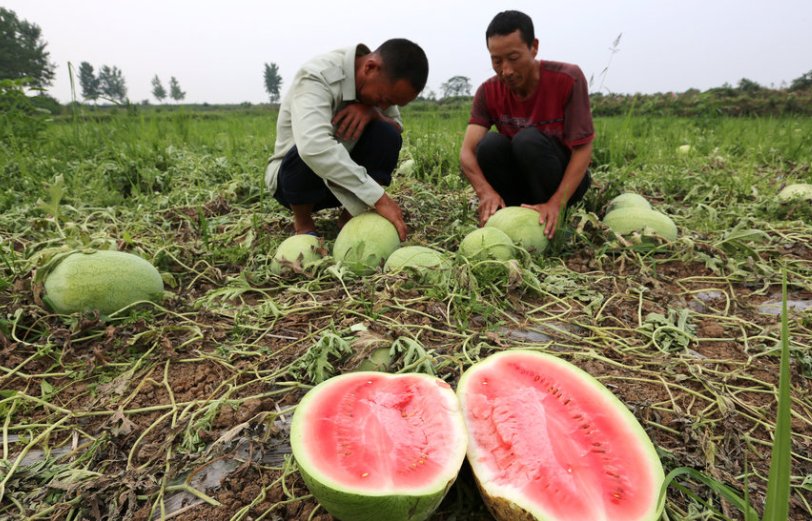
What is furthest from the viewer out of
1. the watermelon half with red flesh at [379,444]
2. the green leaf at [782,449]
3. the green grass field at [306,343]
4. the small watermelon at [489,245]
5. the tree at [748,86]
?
the tree at [748,86]

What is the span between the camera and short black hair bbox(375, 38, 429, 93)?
2.27 m

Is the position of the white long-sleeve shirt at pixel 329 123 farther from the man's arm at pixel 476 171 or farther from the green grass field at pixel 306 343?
the man's arm at pixel 476 171

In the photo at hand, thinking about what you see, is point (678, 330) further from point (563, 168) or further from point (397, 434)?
point (563, 168)

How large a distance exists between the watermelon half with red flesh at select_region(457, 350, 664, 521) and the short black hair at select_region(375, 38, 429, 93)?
1549mm

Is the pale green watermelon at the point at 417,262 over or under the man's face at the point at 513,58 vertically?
under

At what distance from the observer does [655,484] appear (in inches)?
38.1

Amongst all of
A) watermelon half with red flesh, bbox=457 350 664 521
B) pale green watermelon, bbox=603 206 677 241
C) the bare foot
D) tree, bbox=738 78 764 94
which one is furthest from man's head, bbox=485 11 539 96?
tree, bbox=738 78 764 94

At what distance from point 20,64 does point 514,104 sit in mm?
43408

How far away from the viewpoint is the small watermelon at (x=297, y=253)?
2.12 m

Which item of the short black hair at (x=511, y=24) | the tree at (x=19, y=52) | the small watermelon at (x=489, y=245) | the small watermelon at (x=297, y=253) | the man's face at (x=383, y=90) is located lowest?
the small watermelon at (x=297, y=253)

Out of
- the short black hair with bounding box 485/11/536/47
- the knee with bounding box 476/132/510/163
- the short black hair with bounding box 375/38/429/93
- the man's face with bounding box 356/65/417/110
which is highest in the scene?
the short black hair with bounding box 485/11/536/47

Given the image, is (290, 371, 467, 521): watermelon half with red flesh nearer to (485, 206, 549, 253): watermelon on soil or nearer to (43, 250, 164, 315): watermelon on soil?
(43, 250, 164, 315): watermelon on soil

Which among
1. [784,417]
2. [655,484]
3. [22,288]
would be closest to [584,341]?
[655,484]

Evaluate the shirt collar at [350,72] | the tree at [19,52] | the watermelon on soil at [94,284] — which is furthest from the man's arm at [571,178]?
the tree at [19,52]
